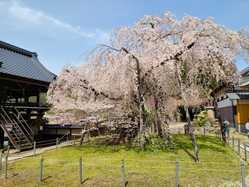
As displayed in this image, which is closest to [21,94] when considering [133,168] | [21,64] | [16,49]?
[21,64]

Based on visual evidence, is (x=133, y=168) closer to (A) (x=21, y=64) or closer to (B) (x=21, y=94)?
(B) (x=21, y=94)

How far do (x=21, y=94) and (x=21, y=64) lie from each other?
208 centimetres

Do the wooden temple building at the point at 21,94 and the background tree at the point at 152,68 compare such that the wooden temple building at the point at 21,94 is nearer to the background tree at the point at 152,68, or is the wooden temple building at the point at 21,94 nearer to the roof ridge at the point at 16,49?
the roof ridge at the point at 16,49

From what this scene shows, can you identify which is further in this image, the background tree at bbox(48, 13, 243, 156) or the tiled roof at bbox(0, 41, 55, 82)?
the tiled roof at bbox(0, 41, 55, 82)

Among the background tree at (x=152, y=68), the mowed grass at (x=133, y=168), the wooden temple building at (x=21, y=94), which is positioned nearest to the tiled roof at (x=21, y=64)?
the wooden temple building at (x=21, y=94)

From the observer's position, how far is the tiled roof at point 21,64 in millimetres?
15766

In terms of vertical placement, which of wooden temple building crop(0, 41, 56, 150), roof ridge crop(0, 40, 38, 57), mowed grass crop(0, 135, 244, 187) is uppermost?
roof ridge crop(0, 40, 38, 57)

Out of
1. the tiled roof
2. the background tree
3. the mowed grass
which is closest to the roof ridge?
the tiled roof

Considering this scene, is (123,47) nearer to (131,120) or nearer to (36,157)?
(131,120)

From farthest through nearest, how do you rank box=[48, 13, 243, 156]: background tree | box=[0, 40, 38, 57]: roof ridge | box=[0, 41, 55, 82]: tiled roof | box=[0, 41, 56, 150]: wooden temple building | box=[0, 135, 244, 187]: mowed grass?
box=[0, 40, 38, 57]: roof ridge
box=[0, 41, 55, 82]: tiled roof
box=[0, 41, 56, 150]: wooden temple building
box=[48, 13, 243, 156]: background tree
box=[0, 135, 244, 187]: mowed grass

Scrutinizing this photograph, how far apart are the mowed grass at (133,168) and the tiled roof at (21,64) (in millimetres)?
6618

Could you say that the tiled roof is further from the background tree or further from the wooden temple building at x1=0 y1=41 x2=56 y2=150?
the background tree

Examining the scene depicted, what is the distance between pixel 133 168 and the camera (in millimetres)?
8547

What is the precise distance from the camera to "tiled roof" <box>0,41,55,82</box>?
51.7 ft
